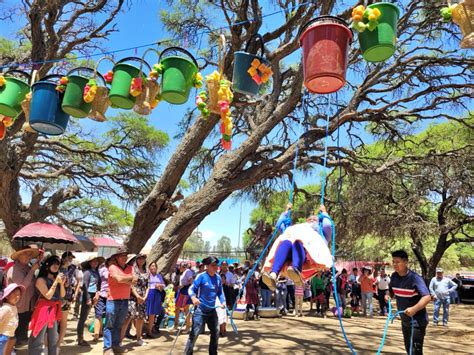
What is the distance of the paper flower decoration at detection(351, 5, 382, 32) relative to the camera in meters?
3.01

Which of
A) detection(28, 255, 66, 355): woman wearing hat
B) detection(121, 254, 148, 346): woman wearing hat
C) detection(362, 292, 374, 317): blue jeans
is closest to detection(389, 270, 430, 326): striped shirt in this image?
detection(28, 255, 66, 355): woman wearing hat

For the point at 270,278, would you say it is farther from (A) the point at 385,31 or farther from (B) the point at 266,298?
(B) the point at 266,298

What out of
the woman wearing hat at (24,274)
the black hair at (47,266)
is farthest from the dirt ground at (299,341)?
the black hair at (47,266)

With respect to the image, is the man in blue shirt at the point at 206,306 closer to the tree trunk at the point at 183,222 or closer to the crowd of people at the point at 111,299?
the crowd of people at the point at 111,299

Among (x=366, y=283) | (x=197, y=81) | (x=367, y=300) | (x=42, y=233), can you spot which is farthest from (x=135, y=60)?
(x=367, y=300)

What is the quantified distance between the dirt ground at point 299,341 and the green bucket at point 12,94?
3.90m

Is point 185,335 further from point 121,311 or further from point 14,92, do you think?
point 14,92

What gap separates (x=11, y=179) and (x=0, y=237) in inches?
647

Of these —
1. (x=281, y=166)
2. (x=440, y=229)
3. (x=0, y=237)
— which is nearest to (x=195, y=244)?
(x=0, y=237)

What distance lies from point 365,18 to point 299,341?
6352mm

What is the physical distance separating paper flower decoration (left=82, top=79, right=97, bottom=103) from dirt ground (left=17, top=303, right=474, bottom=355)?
171 inches

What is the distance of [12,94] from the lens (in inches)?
159

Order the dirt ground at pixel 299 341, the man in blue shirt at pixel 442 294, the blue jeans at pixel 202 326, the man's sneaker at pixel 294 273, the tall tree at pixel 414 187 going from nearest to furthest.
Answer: the man's sneaker at pixel 294 273 → the blue jeans at pixel 202 326 → the dirt ground at pixel 299 341 → the tall tree at pixel 414 187 → the man in blue shirt at pixel 442 294

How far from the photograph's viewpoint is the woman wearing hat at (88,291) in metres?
6.69
